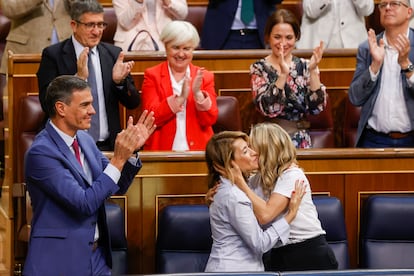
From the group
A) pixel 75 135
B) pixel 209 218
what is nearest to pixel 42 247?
pixel 75 135

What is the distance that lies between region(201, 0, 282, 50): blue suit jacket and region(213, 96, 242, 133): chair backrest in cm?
64

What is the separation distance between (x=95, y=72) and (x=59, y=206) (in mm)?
992

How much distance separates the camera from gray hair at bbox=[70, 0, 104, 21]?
3.00m

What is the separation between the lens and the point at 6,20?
4.02 metres

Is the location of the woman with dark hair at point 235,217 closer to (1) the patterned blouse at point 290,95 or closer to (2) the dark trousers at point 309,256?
(2) the dark trousers at point 309,256

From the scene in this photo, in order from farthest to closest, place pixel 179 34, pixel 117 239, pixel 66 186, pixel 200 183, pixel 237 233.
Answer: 1. pixel 179 34
2. pixel 200 183
3. pixel 117 239
4. pixel 237 233
5. pixel 66 186

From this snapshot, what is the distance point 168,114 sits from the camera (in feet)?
9.59

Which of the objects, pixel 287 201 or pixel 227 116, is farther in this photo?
pixel 227 116

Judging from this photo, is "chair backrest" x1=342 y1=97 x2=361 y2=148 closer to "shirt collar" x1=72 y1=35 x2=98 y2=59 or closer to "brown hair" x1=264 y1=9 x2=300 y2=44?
"brown hair" x1=264 y1=9 x2=300 y2=44

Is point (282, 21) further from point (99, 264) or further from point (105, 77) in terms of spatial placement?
point (99, 264)

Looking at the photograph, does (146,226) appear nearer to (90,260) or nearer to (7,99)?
(90,260)

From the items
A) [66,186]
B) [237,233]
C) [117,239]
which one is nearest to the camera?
[66,186]

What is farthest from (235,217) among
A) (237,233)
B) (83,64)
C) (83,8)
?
(83,8)

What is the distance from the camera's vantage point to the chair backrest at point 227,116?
10.4 ft
